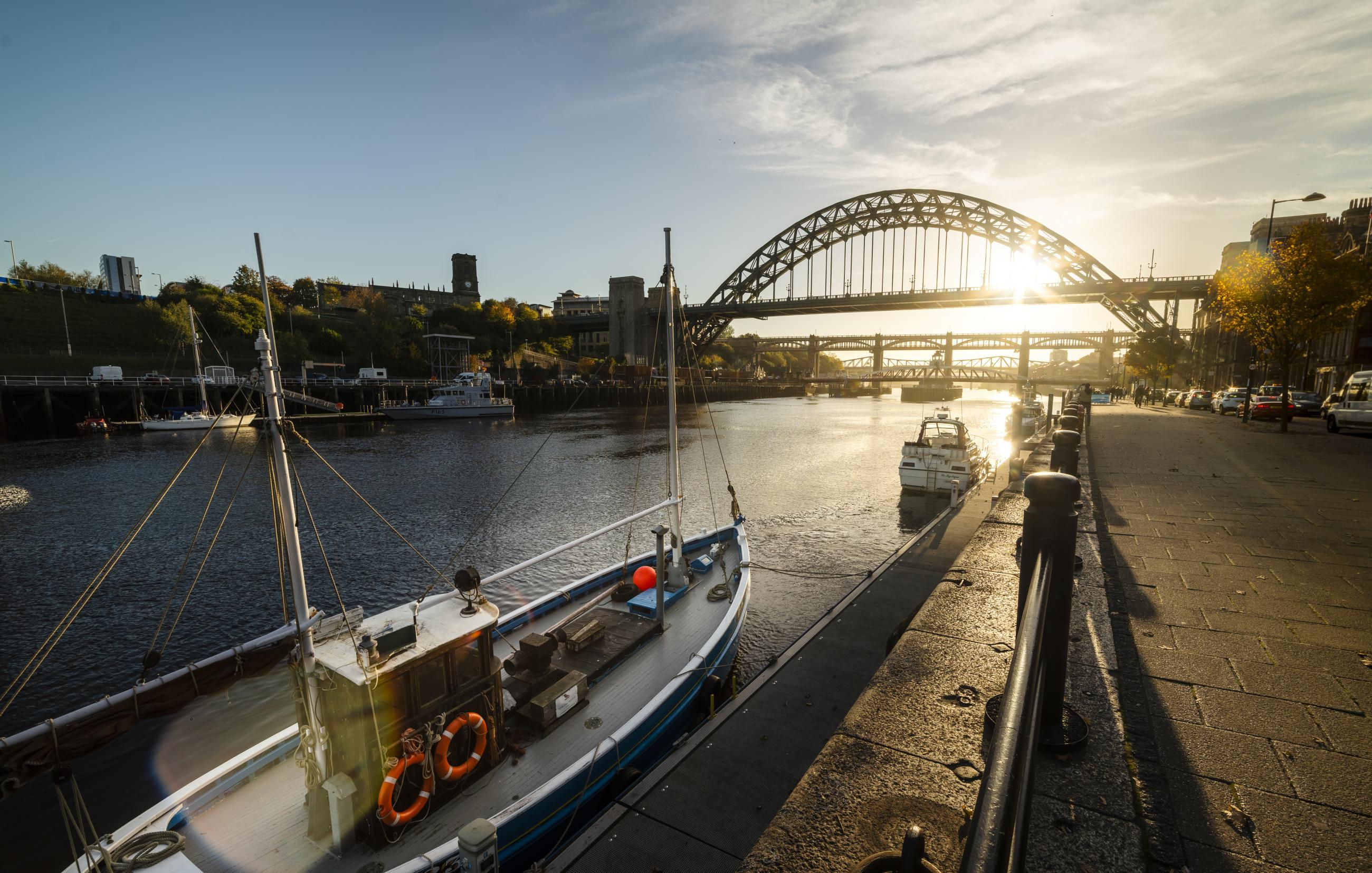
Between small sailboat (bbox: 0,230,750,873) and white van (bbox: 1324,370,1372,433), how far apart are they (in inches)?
1236

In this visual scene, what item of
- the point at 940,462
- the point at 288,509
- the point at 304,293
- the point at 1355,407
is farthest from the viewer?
the point at 304,293

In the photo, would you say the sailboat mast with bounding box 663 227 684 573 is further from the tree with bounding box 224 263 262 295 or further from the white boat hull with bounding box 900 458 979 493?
the tree with bounding box 224 263 262 295

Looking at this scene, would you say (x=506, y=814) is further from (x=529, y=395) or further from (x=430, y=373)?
(x=430, y=373)

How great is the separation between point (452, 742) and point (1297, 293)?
37161mm

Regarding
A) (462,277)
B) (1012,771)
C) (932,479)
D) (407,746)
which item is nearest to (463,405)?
(932,479)

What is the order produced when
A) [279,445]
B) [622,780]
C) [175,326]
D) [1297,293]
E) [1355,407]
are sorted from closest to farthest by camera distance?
1. [279,445]
2. [622,780]
3. [1355,407]
4. [1297,293]
5. [175,326]

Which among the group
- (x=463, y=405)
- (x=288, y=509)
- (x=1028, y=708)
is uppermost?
(x=1028, y=708)

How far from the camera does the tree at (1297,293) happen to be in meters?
25.3

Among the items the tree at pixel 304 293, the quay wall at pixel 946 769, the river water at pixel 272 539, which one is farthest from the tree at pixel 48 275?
the quay wall at pixel 946 769

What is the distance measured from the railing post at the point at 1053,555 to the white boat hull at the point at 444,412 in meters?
80.7

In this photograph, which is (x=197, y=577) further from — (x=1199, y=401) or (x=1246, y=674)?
(x=1199, y=401)

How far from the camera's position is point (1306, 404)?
37.6 metres

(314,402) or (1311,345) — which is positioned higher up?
(1311,345)

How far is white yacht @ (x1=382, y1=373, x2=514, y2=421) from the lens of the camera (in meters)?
75.9
